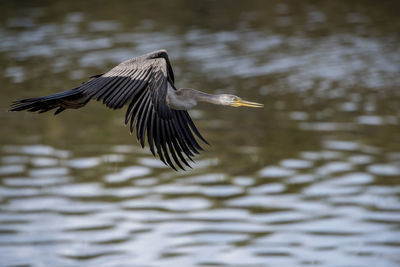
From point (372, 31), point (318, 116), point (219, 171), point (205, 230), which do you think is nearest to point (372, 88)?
point (318, 116)

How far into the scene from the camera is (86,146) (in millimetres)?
27031

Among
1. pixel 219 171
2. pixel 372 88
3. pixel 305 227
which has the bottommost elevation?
pixel 305 227

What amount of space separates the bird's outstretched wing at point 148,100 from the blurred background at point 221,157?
47.4 feet

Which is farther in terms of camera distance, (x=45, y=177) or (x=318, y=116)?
(x=318, y=116)

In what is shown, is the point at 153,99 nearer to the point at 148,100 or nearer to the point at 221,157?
the point at 148,100

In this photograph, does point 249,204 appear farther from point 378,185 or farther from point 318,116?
point 318,116

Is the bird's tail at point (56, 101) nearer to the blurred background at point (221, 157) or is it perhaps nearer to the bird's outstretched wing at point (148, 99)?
the bird's outstretched wing at point (148, 99)

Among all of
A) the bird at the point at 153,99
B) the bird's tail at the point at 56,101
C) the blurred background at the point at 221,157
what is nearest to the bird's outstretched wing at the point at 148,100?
the bird at the point at 153,99

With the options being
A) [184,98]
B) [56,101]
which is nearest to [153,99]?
[184,98]

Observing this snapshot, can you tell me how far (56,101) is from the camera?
796 cm

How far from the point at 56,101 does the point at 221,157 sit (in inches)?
721

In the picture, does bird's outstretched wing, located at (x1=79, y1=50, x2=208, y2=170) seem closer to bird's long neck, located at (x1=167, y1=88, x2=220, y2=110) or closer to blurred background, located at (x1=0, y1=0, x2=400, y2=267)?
bird's long neck, located at (x1=167, y1=88, x2=220, y2=110)

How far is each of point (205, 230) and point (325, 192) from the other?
3751mm

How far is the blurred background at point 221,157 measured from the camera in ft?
74.4
